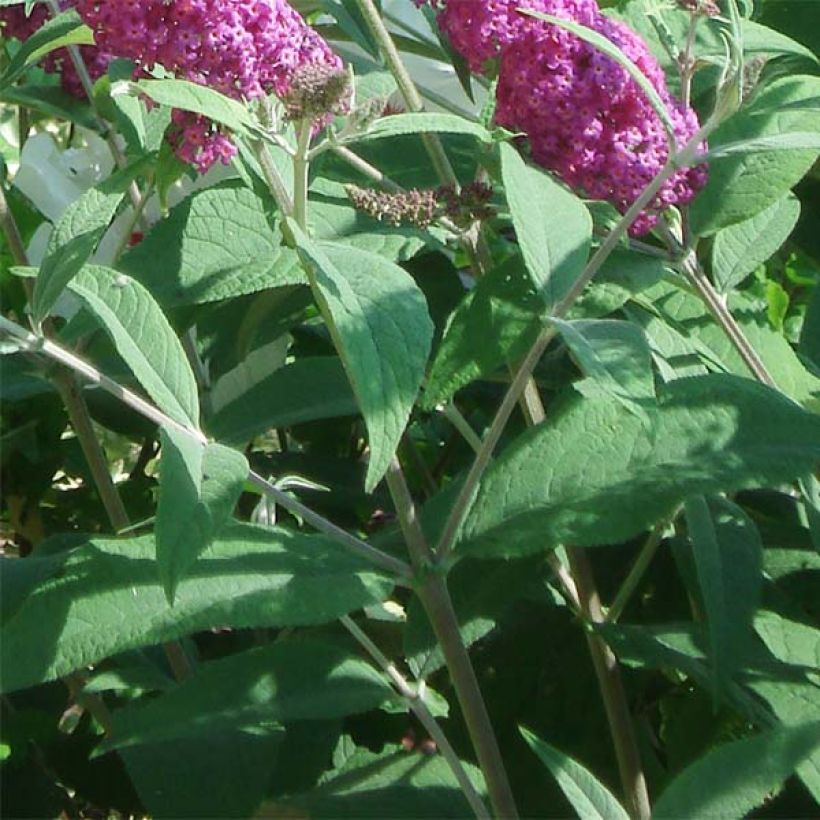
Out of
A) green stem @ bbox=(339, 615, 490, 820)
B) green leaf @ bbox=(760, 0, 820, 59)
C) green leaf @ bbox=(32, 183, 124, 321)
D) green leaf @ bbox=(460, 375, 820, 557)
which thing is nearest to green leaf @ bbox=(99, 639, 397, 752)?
green stem @ bbox=(339, 615, 490, 820)

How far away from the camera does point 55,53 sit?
3.89 feet

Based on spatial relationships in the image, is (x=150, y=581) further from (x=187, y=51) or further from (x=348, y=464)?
(x=348, y=464)

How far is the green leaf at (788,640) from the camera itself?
3.06 ft

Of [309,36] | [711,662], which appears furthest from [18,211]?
[711,662]

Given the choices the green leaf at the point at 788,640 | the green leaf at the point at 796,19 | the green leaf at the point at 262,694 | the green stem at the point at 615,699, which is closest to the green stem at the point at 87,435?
the green leaf at the point at 262,694

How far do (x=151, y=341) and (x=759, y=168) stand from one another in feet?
1.31

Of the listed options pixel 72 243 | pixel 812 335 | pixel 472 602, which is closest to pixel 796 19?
pixel 812 335

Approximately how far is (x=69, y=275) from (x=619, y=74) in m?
0.33

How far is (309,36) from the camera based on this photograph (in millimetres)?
744

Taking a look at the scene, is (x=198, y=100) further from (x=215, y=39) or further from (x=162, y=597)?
(x=162, y=597)

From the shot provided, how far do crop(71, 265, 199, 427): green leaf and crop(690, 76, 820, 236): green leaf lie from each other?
1.10ft

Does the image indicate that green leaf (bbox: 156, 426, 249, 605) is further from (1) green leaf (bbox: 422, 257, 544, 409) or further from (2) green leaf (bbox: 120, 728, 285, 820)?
(2) green leaf (bbox: 120, 728, 285, 820)

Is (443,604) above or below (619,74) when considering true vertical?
below

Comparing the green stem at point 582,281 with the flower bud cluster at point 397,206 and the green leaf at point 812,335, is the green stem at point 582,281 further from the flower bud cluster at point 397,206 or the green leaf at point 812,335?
the green leaf at point 812,335
